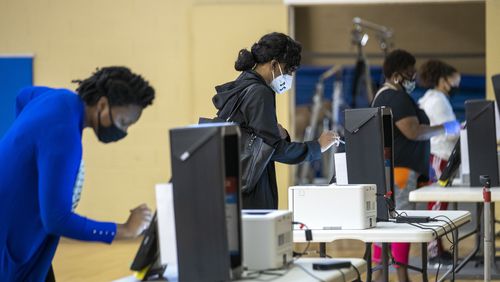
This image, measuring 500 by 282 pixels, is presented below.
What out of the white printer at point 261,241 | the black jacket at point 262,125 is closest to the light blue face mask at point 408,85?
the black jacket at point 262,125

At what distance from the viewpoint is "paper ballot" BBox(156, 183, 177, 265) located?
2434mm

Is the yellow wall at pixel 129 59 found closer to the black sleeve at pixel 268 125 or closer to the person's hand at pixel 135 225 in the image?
the black sleeve at pixel 268 125

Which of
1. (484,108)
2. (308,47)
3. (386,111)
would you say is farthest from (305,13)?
(386,111)

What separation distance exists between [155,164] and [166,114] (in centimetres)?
43

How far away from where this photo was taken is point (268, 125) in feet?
11.5

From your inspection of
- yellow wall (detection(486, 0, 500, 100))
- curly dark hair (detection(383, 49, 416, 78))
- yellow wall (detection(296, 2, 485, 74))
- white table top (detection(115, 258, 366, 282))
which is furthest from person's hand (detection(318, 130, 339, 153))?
yellow wall (detection(296, 2, 485, 74))

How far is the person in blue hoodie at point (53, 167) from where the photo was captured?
2311 mm

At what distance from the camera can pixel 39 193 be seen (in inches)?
90.9

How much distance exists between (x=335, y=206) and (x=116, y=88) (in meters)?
1.20

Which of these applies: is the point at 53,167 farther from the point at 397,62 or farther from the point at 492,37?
the point at 492,37

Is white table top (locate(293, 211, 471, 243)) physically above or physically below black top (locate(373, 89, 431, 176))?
below

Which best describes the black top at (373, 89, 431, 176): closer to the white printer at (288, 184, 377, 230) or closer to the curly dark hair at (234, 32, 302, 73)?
the curly dark hair at (234, 32, 302, 73)

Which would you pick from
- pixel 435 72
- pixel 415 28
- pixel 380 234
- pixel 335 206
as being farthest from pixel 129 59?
pixel 380 234

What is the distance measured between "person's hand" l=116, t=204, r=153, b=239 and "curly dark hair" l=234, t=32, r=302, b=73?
1.34 metres
